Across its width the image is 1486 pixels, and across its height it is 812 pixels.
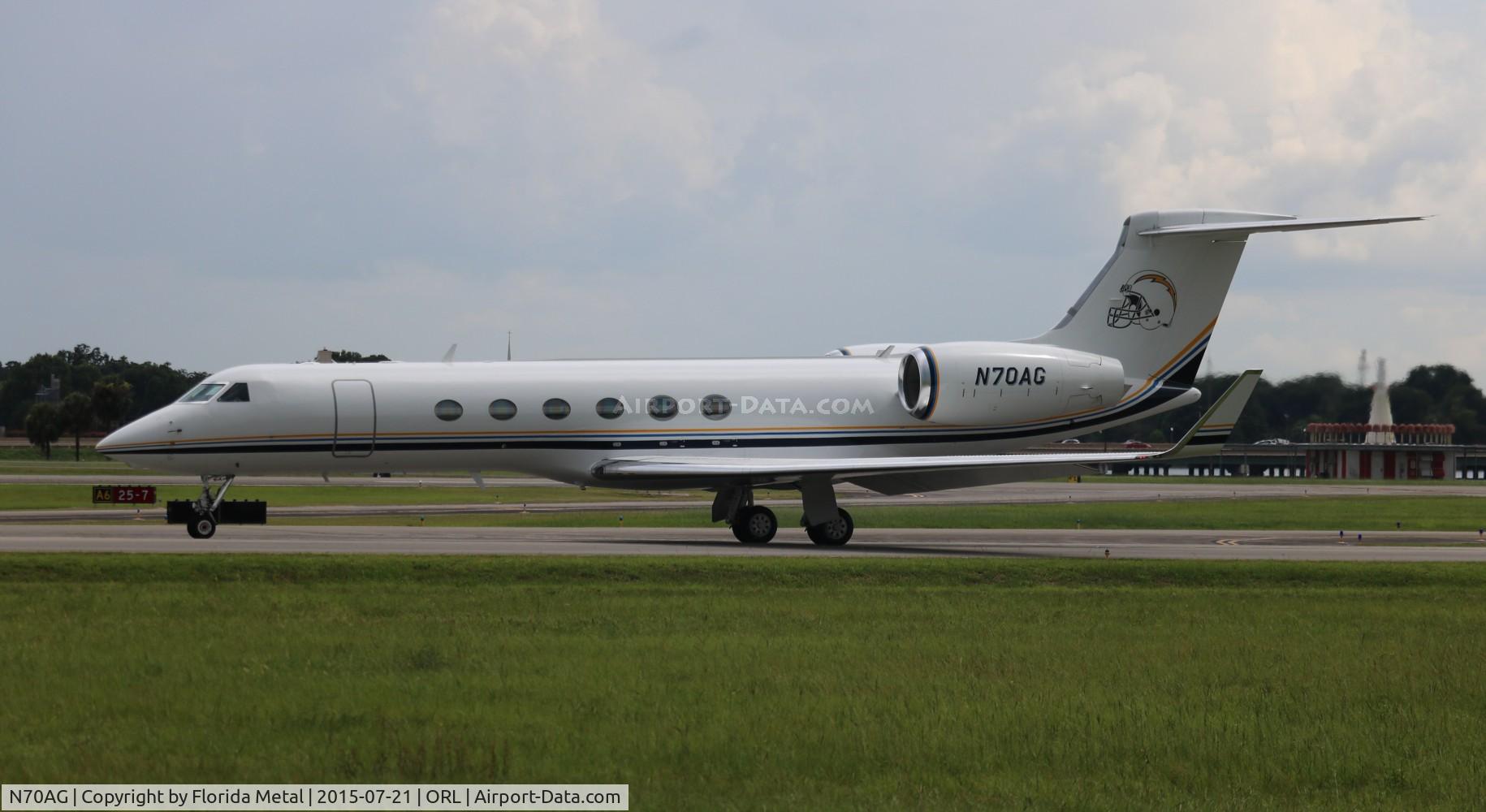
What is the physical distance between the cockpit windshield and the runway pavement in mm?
2459

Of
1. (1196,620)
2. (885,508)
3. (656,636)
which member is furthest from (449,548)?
(885,508)

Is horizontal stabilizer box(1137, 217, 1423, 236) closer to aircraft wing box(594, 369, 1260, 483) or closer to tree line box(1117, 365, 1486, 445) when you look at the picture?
aircraft wing box(594, 369, 1260, 483)

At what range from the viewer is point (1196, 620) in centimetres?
1670

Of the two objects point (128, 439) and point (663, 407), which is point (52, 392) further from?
point (663, 407)

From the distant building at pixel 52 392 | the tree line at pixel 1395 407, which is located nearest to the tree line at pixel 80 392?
the distant building at pixel 52 392

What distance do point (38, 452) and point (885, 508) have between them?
87.3 meters

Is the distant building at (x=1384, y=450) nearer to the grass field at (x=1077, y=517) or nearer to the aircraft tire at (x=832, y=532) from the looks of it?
the grass field at (x=1077, y=517)

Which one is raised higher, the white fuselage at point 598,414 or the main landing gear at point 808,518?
the white fuselage at point 598,414

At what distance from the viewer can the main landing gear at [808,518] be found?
29.1 meters

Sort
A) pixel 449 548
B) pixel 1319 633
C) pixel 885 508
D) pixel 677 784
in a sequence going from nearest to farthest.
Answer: pixel 677 784
pixel 1319 633
pixel 449 548
pixel 885 508

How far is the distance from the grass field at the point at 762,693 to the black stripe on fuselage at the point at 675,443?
26.6 ft

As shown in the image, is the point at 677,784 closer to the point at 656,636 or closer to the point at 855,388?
the point at 656,636

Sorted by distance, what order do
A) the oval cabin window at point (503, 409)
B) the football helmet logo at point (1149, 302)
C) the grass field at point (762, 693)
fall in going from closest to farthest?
the grass field at point (762, 693) → the oval cabin window at point (503, 409) → the football helmet logo at point (1149, 302)

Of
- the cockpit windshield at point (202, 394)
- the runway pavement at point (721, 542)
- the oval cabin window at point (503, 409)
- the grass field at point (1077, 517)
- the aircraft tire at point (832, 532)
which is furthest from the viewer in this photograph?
the grass field at point (1077, 517)
